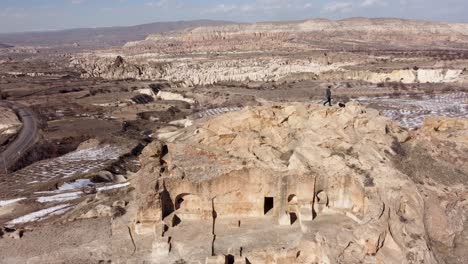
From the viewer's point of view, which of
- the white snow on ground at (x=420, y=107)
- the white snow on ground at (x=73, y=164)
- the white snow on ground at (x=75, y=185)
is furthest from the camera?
the white snow on ground at (x=420, y=107)

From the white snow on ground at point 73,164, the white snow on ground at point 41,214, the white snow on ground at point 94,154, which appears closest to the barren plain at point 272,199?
the white snow on ground at point 41,214

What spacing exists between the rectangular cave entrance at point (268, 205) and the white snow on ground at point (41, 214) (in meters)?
15.1

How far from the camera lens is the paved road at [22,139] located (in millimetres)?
53031

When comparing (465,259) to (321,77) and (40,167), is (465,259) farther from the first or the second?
(321,77)

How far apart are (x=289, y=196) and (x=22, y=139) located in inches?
2055

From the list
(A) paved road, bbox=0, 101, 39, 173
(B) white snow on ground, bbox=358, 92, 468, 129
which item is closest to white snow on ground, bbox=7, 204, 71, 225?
(A) paved road, bbox=0, 101, 39, 173

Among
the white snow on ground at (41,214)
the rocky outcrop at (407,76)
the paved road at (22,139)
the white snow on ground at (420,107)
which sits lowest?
the paved road at (22,139)

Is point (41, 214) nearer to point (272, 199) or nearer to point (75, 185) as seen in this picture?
point (75, 185)

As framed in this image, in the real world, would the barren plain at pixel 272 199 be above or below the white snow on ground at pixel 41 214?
above

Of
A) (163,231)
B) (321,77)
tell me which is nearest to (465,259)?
(163,231)

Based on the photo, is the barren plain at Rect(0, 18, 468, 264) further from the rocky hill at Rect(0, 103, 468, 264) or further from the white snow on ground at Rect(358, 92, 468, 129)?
the white snow on ground at Rect(358, 92, 468, 129)

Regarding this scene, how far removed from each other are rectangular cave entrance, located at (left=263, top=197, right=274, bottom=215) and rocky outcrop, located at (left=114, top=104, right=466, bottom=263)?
76 millimetres

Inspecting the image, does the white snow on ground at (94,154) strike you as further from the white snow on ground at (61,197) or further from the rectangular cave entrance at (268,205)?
the rectangular cave entrance at (268,205)

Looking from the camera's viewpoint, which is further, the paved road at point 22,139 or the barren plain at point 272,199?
the paved road at point 22,139
